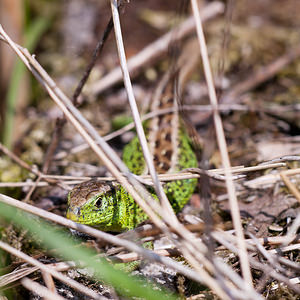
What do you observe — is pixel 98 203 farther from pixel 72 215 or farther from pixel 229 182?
pixel 229 182

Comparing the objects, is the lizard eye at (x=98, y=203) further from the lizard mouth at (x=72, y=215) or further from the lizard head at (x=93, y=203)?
the lizard mouth at (x=72, y=215)

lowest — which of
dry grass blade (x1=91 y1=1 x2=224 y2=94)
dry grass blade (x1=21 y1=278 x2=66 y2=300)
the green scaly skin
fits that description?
dry grass blade (x1=21 y1=278 x2=66 y2=300)

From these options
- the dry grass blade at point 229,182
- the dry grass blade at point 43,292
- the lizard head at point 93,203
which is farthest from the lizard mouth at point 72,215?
the dry grass blade at point 229,182

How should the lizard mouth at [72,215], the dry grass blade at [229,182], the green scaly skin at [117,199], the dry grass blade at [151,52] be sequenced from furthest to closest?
the dry grass blade at [151,52]
the green scaly skin at [117,199]
the lizard mouth at [72,215]
the dry grass blade at [229,182]

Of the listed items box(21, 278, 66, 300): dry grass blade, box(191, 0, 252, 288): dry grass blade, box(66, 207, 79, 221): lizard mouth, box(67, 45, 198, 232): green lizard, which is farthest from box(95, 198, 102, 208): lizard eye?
box(191, 0, 252, 288): dry grass blade

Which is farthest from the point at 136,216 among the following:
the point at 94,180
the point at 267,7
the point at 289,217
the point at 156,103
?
Answer: the point at 267,7

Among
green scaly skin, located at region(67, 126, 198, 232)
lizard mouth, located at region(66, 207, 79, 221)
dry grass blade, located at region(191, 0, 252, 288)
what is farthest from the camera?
green scaly skin, located at region(67, 126, 198, 232)

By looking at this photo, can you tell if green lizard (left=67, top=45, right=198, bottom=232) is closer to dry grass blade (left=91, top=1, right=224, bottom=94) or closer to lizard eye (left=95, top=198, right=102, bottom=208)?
lizard eye (left=95, top=198, right=102, bottom=208)
